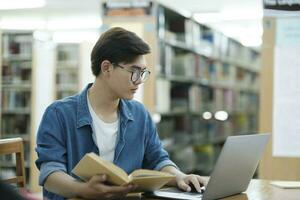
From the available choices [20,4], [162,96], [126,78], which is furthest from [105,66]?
[20,4]

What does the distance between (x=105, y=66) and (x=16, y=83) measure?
412cm

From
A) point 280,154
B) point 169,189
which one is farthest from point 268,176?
point 169,189

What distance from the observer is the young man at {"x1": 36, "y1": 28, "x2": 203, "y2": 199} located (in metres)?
1.47

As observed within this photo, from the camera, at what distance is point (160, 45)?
390cm

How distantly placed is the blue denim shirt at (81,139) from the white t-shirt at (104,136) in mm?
19

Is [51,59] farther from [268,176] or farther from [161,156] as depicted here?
[161,156]

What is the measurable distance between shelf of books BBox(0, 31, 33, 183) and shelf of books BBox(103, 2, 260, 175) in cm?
193

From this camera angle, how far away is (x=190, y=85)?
4648 millimetres

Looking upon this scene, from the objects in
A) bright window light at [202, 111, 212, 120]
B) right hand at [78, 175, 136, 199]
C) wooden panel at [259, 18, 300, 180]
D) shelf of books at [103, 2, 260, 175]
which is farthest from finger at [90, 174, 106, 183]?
bright window light at [202, 111, 212, 120]

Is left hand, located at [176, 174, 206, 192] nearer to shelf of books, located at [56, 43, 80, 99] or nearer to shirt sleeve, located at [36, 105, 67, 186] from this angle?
shirt sleeve, located at [36, 105, 67, 186]

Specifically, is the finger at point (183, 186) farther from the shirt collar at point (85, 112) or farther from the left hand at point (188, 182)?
the shirt collar at point (85, 112)

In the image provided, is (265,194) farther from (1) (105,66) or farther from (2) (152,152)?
(1) (105,66)

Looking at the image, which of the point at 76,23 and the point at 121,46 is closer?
the point at 121,46

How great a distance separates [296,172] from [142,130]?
126cm
